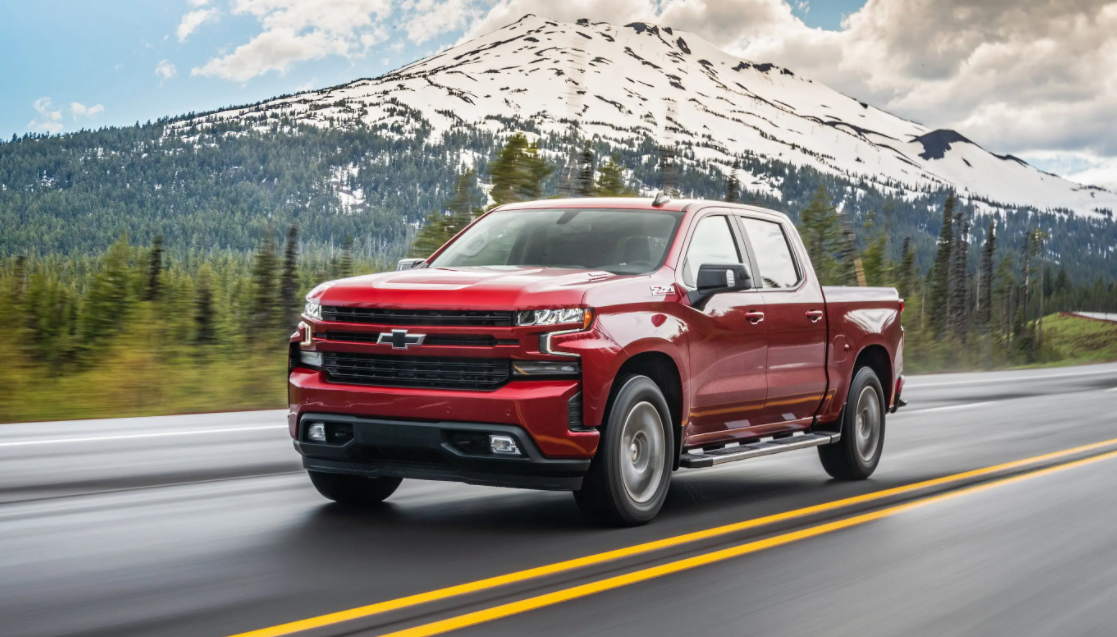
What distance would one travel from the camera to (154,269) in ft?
78.7

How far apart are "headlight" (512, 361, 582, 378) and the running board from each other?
1237mm

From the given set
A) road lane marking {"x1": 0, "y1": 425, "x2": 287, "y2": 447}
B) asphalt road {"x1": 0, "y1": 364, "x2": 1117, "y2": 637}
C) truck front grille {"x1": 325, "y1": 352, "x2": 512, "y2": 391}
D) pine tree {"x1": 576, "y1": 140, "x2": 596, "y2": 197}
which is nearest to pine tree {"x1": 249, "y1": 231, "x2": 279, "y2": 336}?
pine tree {"x1": 576, "y1": 140, "x2": 596, "y2": 197}

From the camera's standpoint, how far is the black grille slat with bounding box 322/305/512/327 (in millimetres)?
6320

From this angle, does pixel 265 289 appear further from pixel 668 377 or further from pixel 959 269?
pixel 959 269

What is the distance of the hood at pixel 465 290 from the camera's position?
6.36 meters

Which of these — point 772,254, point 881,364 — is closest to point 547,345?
point 772,254

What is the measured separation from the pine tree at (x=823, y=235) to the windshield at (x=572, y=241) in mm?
30820

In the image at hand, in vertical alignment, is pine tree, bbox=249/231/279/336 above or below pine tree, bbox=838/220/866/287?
Result: below

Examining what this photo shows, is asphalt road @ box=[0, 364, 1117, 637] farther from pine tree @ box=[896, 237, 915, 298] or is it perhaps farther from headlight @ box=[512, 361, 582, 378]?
pine tree @ box=[896, 237, 915, 298]

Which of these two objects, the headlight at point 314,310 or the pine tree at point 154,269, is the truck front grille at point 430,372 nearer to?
the headlight at point 314,310

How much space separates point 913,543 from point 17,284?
14922mm

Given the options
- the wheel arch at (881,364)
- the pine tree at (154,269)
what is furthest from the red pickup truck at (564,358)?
the pine tree at (154,269)

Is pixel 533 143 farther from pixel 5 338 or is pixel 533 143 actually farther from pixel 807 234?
pixel 807 234

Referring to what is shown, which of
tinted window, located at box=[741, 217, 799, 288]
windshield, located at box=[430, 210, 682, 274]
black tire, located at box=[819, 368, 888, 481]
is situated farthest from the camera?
black tire, located at box=[819, 368, 888, 481]
